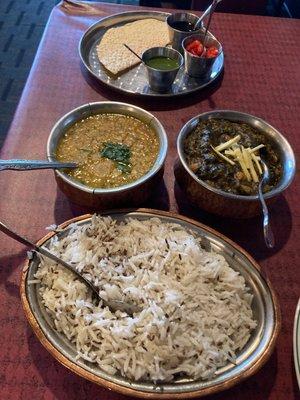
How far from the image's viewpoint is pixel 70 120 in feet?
5.19

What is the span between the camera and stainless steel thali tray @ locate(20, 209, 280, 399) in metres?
1.00

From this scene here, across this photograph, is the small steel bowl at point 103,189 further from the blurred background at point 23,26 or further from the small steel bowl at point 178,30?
the blurred background at point 23,26

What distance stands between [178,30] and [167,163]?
2.88 ft

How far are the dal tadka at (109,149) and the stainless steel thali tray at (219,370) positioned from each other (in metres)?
0.22

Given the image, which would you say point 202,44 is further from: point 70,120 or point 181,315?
point 181,315

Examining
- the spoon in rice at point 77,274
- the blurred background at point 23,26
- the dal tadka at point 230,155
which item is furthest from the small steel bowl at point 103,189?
the blurred background at point 23,26

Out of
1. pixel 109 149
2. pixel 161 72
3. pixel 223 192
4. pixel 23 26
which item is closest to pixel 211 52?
pixel 161 72

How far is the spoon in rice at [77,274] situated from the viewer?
1.14m

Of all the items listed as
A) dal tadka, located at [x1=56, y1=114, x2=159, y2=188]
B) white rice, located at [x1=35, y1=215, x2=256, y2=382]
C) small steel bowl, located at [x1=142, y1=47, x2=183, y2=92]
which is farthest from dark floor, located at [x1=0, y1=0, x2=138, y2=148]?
white rice, located at [x1=35, y1=215, x2=256, y2=382]

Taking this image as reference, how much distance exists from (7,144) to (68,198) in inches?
18.2

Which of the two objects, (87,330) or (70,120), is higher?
(70,120)

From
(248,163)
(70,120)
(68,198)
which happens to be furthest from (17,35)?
(248,163)

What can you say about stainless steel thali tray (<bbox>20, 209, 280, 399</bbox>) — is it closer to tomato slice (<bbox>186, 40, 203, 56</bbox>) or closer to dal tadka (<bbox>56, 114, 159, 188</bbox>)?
dal tadka (<bbox>56, 114, 159, 188</bbox>)

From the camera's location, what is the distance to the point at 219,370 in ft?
3.49
